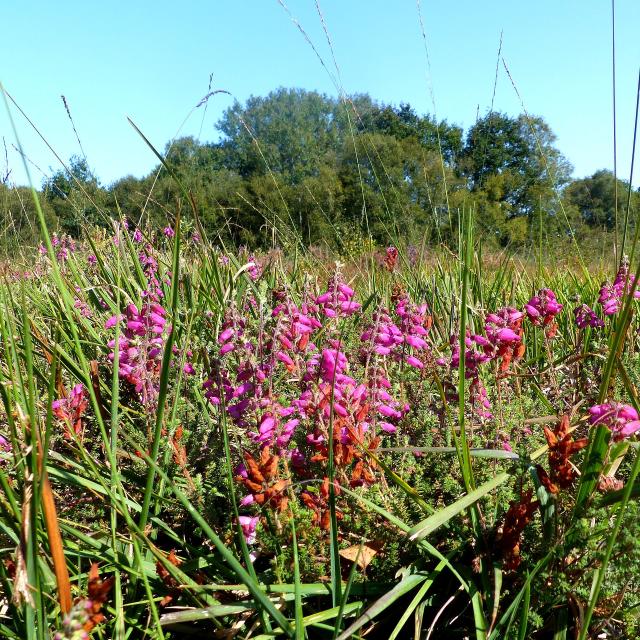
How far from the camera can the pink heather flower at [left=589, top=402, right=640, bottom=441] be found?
1.32 meters

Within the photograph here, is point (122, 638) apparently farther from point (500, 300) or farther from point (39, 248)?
point (39, 248)

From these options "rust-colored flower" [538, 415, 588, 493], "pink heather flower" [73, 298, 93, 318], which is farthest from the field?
"pink heather flower" [73, 298, 93, 318]

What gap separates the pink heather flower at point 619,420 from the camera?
52.1 inches

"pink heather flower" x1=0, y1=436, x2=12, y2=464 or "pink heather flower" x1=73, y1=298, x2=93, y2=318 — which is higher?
"pink heather flower" x1=73, y1=298, x2=93, y2=318

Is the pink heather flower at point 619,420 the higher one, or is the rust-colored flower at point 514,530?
the pink heather flower at point 619,420

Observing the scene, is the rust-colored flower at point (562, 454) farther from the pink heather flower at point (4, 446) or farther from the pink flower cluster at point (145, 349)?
the pink heather flower at point (4, 446)

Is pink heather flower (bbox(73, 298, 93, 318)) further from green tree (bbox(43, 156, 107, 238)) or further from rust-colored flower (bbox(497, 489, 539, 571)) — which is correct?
rust-colored flower (bbox(497, 489, 539, 571))

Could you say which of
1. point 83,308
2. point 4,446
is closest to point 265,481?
point 4,446

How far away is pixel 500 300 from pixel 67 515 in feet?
8.76

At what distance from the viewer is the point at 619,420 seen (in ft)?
4.35

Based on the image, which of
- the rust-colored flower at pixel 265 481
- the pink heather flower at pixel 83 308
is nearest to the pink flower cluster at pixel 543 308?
the rust-colored flower at pixel 265 481

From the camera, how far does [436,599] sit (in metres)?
1.61

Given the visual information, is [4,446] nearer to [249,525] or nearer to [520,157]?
[249,525]

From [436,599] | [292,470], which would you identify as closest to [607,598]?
[436,599]
